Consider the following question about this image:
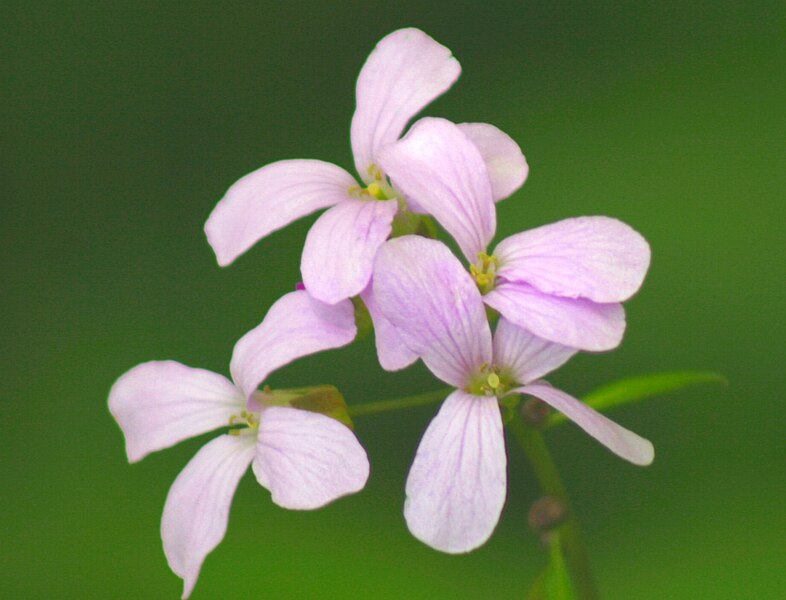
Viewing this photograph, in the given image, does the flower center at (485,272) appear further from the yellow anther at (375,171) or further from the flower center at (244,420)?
the flower center at (244,420)

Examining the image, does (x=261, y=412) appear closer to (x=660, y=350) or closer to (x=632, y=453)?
(x=632, y=453)

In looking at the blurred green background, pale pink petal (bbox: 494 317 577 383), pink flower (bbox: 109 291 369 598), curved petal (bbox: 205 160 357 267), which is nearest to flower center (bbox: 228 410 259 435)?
pink flower (bbox: 109 291 369 598)

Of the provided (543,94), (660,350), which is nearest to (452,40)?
(543,94)

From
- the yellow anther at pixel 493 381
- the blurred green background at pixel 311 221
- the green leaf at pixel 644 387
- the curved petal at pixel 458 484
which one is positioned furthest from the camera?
the blurred green background at pixel 311 221

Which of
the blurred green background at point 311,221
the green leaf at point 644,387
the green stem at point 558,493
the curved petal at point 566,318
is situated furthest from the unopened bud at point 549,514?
the blurred green background at point 311,221

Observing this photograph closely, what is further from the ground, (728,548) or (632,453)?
(632,453)

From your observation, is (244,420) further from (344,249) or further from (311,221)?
(311,221)
